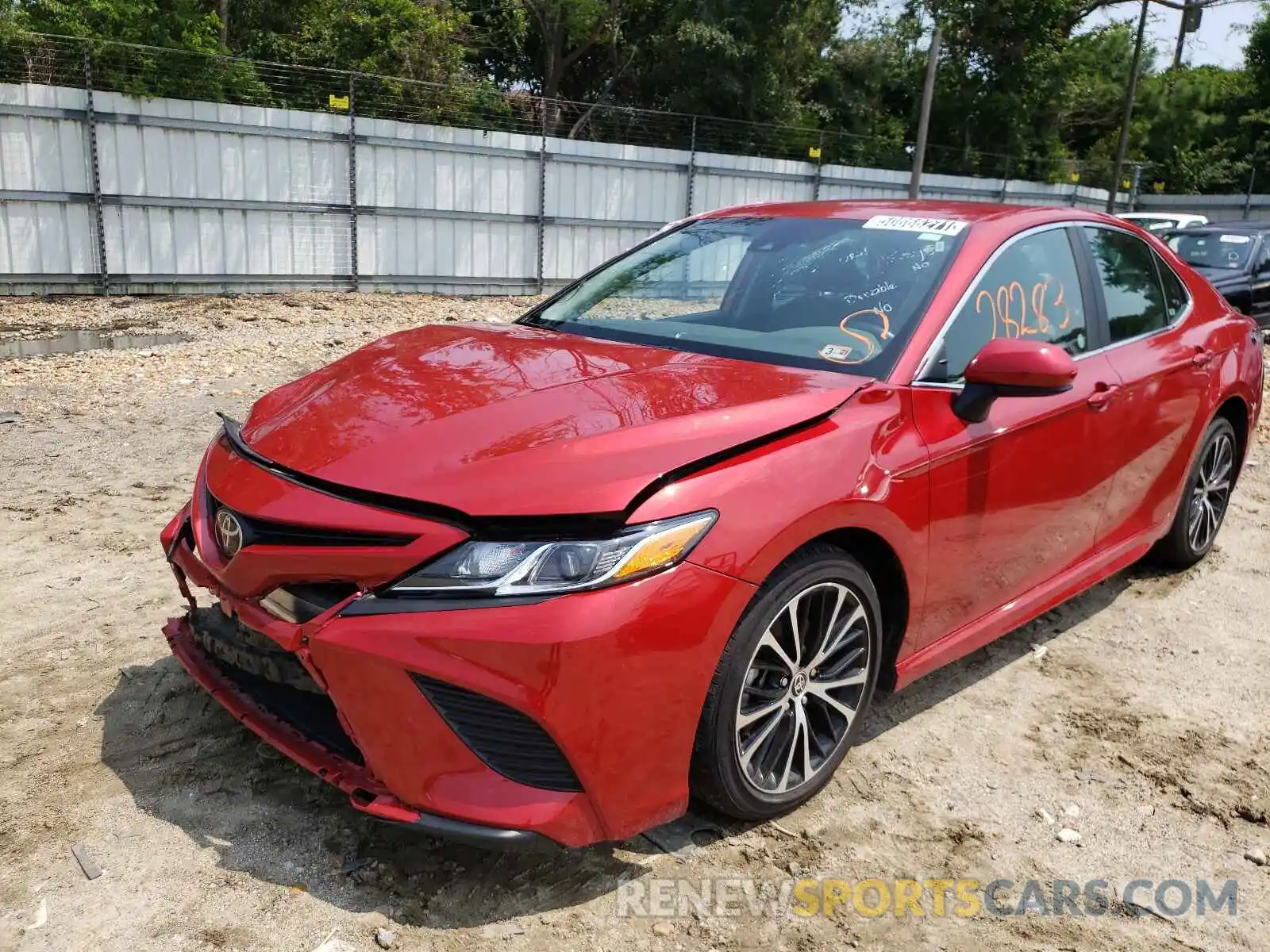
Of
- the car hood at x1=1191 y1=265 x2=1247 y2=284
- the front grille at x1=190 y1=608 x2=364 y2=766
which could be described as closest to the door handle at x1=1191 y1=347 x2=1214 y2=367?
the front grille at x1=190 y1=608 x2=364 y2=766

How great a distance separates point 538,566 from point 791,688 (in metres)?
0.86

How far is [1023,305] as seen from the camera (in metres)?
3.40

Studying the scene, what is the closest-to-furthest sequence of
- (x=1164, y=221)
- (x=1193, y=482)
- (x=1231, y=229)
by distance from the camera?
(x=1193, y=482) < (x=1231, y=229) < (x=1164, y=221)

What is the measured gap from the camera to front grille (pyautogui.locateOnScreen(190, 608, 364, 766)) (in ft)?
7.79

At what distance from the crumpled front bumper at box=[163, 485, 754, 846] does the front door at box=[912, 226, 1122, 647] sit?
0.94 meters

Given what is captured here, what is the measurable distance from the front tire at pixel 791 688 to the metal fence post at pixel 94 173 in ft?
39.6

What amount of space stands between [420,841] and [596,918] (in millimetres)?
513

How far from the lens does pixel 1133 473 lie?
3.85 meters

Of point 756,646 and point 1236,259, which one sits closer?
point 756,646

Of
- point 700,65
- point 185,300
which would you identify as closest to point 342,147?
point 185,300

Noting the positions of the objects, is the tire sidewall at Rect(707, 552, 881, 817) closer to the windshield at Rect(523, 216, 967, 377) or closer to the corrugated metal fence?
the windshield at Rect(523, 216, 967, 377)

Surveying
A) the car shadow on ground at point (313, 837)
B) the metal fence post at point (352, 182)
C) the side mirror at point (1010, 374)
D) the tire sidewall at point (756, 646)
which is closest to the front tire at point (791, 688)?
the tire sidewall at point (756, 646)

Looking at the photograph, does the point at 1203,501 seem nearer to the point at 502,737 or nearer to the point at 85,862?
the point at 502,737

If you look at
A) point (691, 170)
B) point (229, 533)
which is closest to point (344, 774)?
point (229, 533)
